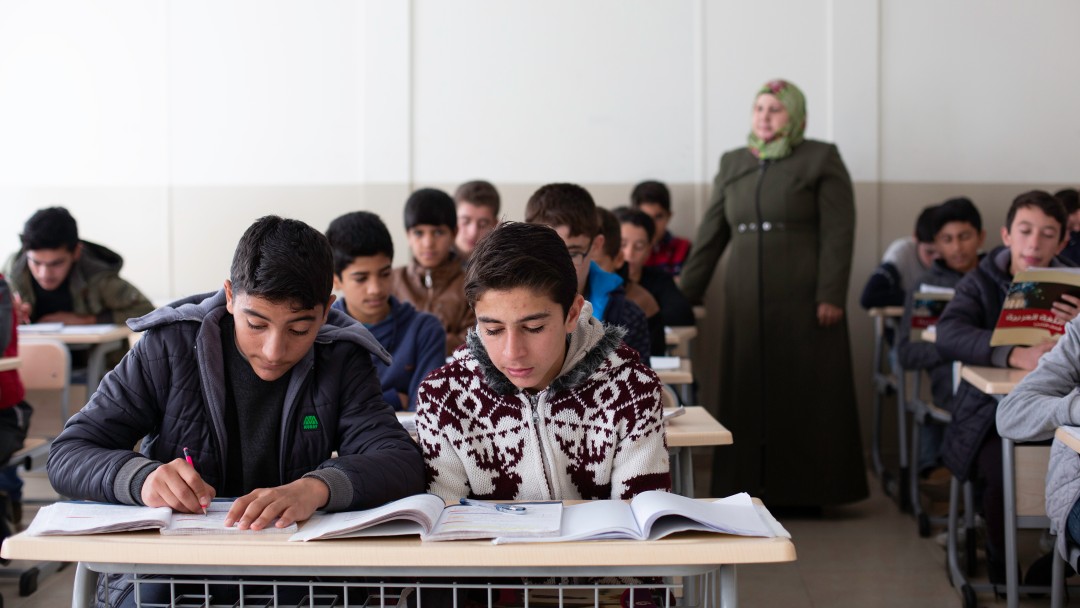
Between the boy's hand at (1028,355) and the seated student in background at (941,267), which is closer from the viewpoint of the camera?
the boy's hand at (1028,355)

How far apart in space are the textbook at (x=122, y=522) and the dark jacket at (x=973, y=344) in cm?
248

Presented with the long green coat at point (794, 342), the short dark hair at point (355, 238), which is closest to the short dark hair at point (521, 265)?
the short dark hair at point (355, 238)

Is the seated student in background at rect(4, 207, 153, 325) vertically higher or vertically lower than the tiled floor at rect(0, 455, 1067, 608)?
higher

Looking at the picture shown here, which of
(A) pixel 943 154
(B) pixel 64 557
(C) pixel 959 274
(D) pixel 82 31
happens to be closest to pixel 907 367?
(C) pixel 959 274

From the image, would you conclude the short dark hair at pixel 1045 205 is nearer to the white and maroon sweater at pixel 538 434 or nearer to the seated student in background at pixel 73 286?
the white and maroon sweater at pixel 538 434

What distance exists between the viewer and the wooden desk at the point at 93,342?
4262mm

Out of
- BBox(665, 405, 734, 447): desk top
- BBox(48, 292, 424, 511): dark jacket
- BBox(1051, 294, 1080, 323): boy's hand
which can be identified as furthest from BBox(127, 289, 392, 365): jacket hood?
BBox(1051, 294, 1080, 323): boy's hand

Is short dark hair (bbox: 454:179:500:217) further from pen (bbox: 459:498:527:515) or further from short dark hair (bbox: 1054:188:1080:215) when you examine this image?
pen (bbox: 459:498:527:515)

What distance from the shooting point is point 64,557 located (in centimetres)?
138

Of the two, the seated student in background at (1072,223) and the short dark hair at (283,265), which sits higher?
the seated student in background at (1072,223)

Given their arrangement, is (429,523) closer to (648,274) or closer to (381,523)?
(381,523)

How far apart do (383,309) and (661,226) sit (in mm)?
2348

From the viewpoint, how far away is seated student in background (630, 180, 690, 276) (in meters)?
5.16

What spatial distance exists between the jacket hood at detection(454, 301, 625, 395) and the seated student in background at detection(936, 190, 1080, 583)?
5.99 ft
